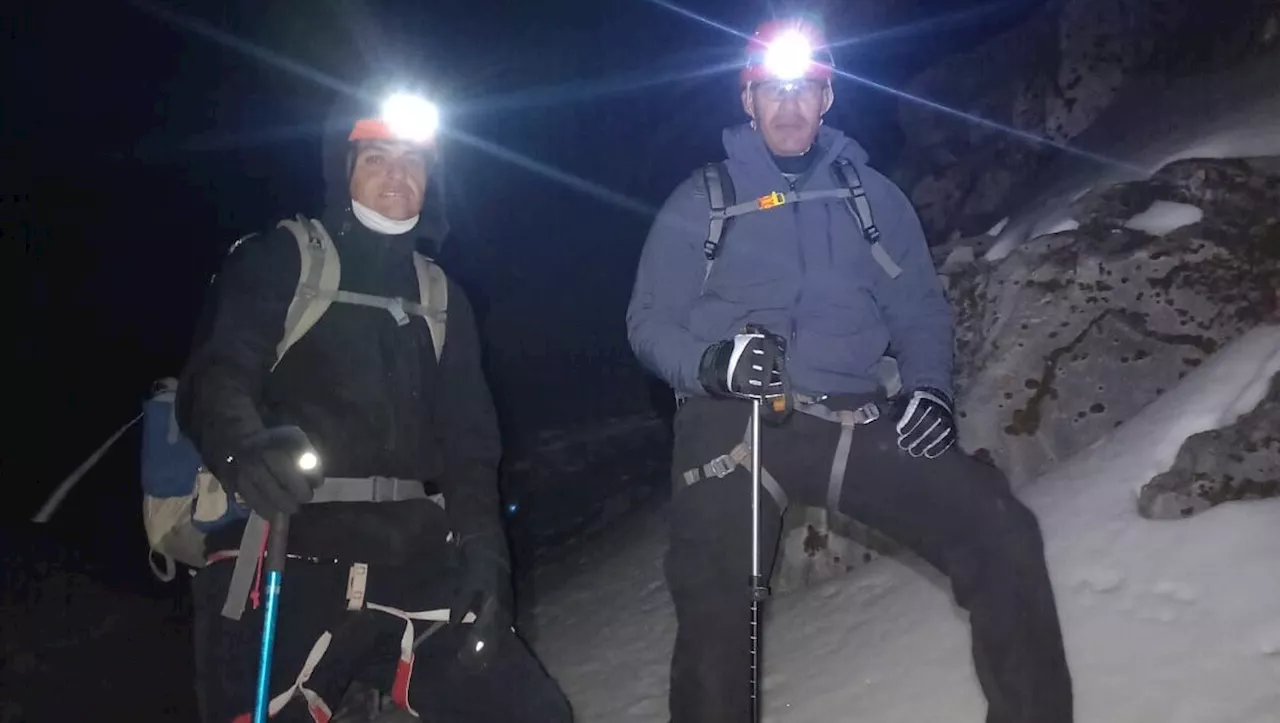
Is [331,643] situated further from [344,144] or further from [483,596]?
[344,144]

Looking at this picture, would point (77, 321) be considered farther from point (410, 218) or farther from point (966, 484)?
point (966, 484)

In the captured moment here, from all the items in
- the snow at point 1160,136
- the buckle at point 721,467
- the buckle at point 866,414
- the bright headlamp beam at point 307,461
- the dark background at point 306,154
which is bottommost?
the buckle at point 721,467

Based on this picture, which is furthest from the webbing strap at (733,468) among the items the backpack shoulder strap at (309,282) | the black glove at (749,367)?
the backpack shoulder strap at (309,282)

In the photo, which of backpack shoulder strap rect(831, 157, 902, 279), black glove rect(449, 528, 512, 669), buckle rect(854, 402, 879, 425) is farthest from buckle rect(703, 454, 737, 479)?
backpack shoulder strap rect(831, 157, 902, 279)

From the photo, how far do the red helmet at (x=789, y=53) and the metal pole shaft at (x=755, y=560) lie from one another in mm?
1540

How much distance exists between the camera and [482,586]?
346cm

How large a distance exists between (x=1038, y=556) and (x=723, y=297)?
1.56m

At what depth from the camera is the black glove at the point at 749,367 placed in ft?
10.3

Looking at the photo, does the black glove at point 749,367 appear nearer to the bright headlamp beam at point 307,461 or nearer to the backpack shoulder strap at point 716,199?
the backpack shoulder strap at point 716,199

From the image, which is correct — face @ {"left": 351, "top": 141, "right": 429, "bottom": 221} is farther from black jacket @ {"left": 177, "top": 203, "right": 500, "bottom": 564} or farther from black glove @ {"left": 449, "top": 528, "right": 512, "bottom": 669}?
black glove @ {"left": 449, "top": 528, "right": 512, "bottom": 669}

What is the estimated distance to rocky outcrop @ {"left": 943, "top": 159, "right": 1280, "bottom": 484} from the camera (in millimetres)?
4793

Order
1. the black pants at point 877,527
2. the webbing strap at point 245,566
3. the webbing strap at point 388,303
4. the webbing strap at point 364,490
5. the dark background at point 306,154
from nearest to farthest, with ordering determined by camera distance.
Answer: the black pants at point 877,527 → the webbing strap at point 245,566 → the webbing strap at point 364,490 → the webbing strap at point 388,303 → the dark background at point 306,154

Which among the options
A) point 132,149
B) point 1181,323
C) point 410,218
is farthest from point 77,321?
point 1181,323

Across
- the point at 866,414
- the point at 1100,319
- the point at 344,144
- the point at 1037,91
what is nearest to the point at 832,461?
the point at 866,414
